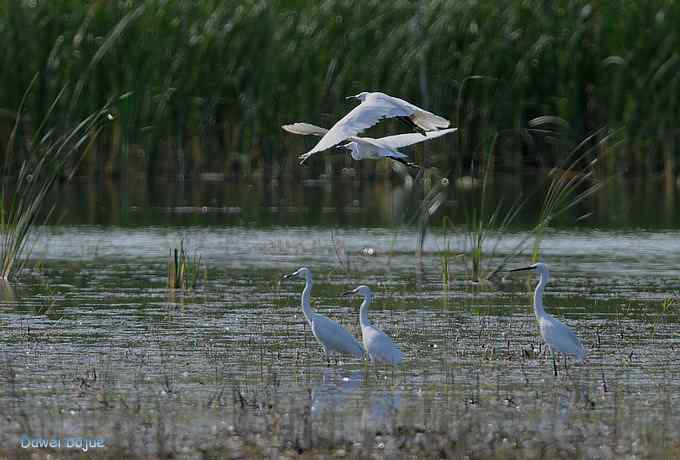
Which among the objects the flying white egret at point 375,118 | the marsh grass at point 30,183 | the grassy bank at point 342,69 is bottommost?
the marsh grass at point 30,183

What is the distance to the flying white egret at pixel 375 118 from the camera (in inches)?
424

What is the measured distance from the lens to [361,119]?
1104cm

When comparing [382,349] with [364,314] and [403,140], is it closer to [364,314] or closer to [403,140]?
[364,314]

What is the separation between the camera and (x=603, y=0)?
23750 mm

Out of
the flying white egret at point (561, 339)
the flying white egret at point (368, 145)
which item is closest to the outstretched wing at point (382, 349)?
the flying white egret at point (561, 339)

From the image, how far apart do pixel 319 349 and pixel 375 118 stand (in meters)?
1.68

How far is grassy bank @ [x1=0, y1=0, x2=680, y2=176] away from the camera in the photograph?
23.2 metres

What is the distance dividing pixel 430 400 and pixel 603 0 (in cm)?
1608

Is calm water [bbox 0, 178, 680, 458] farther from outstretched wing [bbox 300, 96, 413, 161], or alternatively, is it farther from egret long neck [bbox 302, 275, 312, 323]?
outstretched wing [bbox 300, 96, 413, 161]

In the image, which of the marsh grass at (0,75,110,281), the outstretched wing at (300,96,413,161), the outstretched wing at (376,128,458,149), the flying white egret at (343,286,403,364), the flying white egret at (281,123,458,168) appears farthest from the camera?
the marsh grass at (0,75,110,281)

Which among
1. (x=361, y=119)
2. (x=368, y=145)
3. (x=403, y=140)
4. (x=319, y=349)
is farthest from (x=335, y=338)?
(x=403, y=140)

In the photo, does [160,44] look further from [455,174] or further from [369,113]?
[369,113]

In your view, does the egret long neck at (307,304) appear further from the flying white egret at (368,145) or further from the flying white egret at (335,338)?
the flying white egret at (368,145)

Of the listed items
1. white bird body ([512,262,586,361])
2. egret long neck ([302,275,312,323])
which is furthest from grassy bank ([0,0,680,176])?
white bird body ([512,262,586,361])
